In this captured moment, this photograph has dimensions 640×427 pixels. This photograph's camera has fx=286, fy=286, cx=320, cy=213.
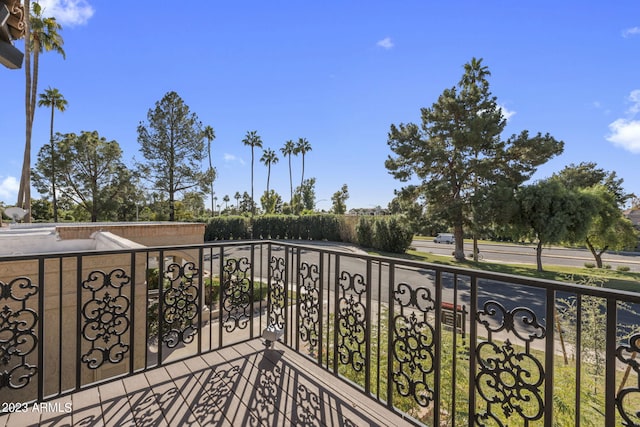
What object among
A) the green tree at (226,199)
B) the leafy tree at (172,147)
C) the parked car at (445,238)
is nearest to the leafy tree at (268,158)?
the leafy tree at (172,147)

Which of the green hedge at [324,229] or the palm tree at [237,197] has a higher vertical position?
the palm tree at [237,197]

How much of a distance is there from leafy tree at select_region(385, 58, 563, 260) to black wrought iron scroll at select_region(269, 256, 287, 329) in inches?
532

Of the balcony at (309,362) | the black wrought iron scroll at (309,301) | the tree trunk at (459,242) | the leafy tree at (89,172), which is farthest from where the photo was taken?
the leafy tree at (89,172)

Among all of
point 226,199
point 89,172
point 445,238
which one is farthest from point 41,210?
point 445,238

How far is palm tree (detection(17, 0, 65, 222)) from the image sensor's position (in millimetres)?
13766

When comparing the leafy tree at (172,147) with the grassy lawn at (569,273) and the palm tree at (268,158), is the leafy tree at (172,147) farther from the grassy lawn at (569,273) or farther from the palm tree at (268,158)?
the palm tree at (268,158)

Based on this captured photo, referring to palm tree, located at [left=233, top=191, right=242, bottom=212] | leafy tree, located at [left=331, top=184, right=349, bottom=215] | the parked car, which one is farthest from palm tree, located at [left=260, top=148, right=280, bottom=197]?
the parked car

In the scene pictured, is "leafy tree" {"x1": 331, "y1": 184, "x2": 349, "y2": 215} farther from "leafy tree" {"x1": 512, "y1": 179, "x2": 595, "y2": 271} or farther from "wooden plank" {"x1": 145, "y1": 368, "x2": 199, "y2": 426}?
"wooden plank" {"x1": 145, "y1": 368, "x2": 199, "y2": 426}

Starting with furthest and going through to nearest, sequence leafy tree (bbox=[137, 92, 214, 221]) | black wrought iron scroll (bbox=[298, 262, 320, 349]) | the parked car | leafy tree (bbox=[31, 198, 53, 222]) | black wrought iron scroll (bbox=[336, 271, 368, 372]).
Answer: the parked car → leafy tree (bbox=[31, 198, 53, 222]) → leafy tree (bbox=[137, 92, 214, 221]) → black wrought iron scroll (bbox=[298, 262, 320, 349]) → black wrought iron scroll (bbox=[336, 271, 368, 372])

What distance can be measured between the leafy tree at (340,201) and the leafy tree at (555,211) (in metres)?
20.7

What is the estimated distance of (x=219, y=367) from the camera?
2.27 m

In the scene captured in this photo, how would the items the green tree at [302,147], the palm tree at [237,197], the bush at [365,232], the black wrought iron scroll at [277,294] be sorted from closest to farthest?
the black wrought iron scroll at [277,294] < the bush at [365,232] < the green tree at [302,147] < the palm tree at [237,197]

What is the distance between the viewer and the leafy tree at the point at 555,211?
12.6 meters

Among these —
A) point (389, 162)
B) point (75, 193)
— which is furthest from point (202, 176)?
point (389, 162)
